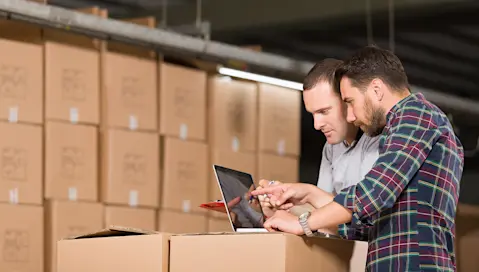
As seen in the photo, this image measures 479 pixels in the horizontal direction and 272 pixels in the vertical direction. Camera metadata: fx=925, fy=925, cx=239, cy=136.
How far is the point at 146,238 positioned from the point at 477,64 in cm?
807

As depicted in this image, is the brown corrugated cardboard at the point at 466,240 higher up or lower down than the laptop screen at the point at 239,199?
higher up

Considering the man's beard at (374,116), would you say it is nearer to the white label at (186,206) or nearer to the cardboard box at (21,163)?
the cardboard box at (21,163)

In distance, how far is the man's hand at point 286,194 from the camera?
2986 mm

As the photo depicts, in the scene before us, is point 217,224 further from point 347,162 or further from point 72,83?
point 347,162

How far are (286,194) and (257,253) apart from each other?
1.28ft

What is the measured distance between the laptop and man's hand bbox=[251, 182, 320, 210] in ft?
0.14

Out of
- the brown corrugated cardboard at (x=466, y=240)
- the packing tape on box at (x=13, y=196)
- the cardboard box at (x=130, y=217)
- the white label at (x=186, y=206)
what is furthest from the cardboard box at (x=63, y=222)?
the brown corrugated cardboard at (x=466, y=240)

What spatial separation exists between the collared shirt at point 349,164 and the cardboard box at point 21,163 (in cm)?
245

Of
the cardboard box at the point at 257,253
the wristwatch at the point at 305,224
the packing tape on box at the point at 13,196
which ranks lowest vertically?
the cardboard box at the point at 257,253

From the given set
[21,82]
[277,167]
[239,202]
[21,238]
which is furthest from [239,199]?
[277,167]

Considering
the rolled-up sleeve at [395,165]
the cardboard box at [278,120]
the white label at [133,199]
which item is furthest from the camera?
the cardboard box at [278,120]

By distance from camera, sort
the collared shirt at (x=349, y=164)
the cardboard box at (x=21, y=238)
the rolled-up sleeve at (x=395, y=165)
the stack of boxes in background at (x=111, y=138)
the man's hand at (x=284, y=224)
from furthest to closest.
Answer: the stack of boxes in background at (x=111, y=138) → the cardboard box at (x=21, y=238) → the collared shirt at (x=349, y=164) → the man's hand at (x=284, y=224) → the rolled-up sleeve at (x=395, y=165)

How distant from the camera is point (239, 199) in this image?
2.95 metres

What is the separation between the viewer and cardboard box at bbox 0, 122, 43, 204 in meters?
5.30
